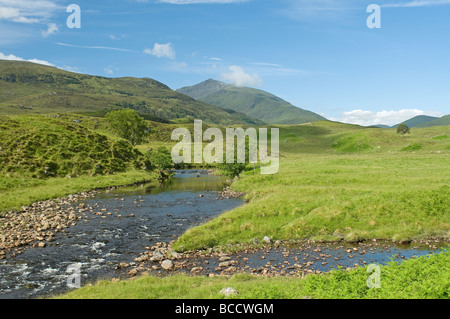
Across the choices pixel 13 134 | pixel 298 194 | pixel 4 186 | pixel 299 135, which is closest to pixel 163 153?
pixel 13 134

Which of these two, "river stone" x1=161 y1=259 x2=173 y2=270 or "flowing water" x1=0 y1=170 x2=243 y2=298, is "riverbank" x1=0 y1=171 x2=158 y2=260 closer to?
"flowing water" x1=0 y1=170 x2=243 y2=298

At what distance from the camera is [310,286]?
1504cm

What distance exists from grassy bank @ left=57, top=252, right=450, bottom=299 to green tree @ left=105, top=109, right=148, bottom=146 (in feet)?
344

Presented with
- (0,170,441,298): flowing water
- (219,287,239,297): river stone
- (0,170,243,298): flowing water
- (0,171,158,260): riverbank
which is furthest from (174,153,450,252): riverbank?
(0,171,158,260): riverbank

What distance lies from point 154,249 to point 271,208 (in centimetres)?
1390

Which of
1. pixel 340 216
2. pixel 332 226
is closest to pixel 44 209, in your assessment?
pixel 332 226

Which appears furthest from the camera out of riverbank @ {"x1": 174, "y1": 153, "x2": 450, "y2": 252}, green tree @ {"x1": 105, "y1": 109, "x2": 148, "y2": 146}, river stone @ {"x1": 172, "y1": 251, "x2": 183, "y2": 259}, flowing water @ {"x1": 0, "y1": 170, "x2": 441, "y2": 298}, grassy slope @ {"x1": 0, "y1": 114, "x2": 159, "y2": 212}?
green tree @ {"x1": 105, "y1": 109, "x2": 148, "y2": 146}

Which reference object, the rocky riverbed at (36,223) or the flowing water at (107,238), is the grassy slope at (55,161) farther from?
the flowing water at (107,238)

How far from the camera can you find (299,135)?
172375 mm

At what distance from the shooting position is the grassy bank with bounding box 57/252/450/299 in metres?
13.5

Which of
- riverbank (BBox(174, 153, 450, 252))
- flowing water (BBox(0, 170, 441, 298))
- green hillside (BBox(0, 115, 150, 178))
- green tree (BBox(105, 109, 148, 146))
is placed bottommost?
flowing water (BBox(0, 170, 441, 298))

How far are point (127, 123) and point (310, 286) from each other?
11218cm

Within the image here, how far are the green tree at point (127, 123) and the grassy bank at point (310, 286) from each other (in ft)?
344
